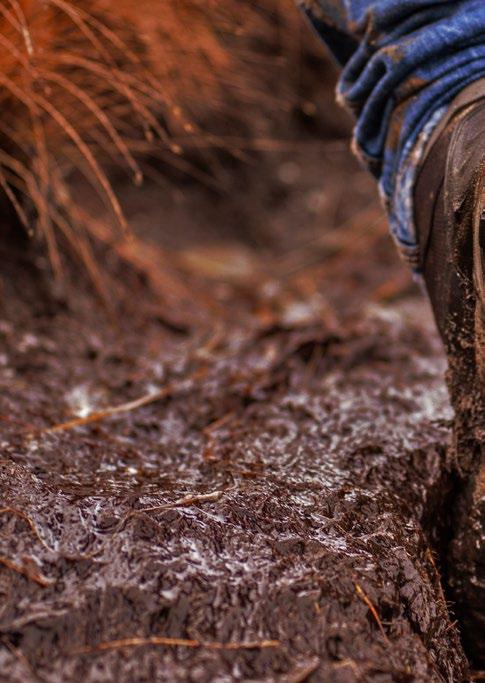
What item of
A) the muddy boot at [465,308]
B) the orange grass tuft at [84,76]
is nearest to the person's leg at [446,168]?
the muddy boot at [465,308]

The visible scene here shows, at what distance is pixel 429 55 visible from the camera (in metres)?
1.39

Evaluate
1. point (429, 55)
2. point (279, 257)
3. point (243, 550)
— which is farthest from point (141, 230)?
point (243, 550)

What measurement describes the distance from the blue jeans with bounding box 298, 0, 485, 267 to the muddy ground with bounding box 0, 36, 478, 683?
467 mm

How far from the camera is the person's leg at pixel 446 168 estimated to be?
50.6 inches

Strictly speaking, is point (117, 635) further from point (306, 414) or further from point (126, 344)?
point (126, 344)

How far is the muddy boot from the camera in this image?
4.14 ft

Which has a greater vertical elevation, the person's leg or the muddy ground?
the person's leg

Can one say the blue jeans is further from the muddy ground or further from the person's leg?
the muddy ground

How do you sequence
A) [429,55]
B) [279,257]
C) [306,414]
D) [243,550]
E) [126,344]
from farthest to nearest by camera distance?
[279,257]
[126,344]
[306,414]
[429,55]
[243,550]

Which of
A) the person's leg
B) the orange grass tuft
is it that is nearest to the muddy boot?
the person's leg

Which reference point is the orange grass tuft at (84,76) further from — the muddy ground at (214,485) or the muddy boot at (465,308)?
the muddy boot at (465,308)

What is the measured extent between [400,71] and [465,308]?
0.46 m

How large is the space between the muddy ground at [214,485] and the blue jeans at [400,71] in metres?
0.47

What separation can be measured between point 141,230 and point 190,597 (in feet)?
9.74
